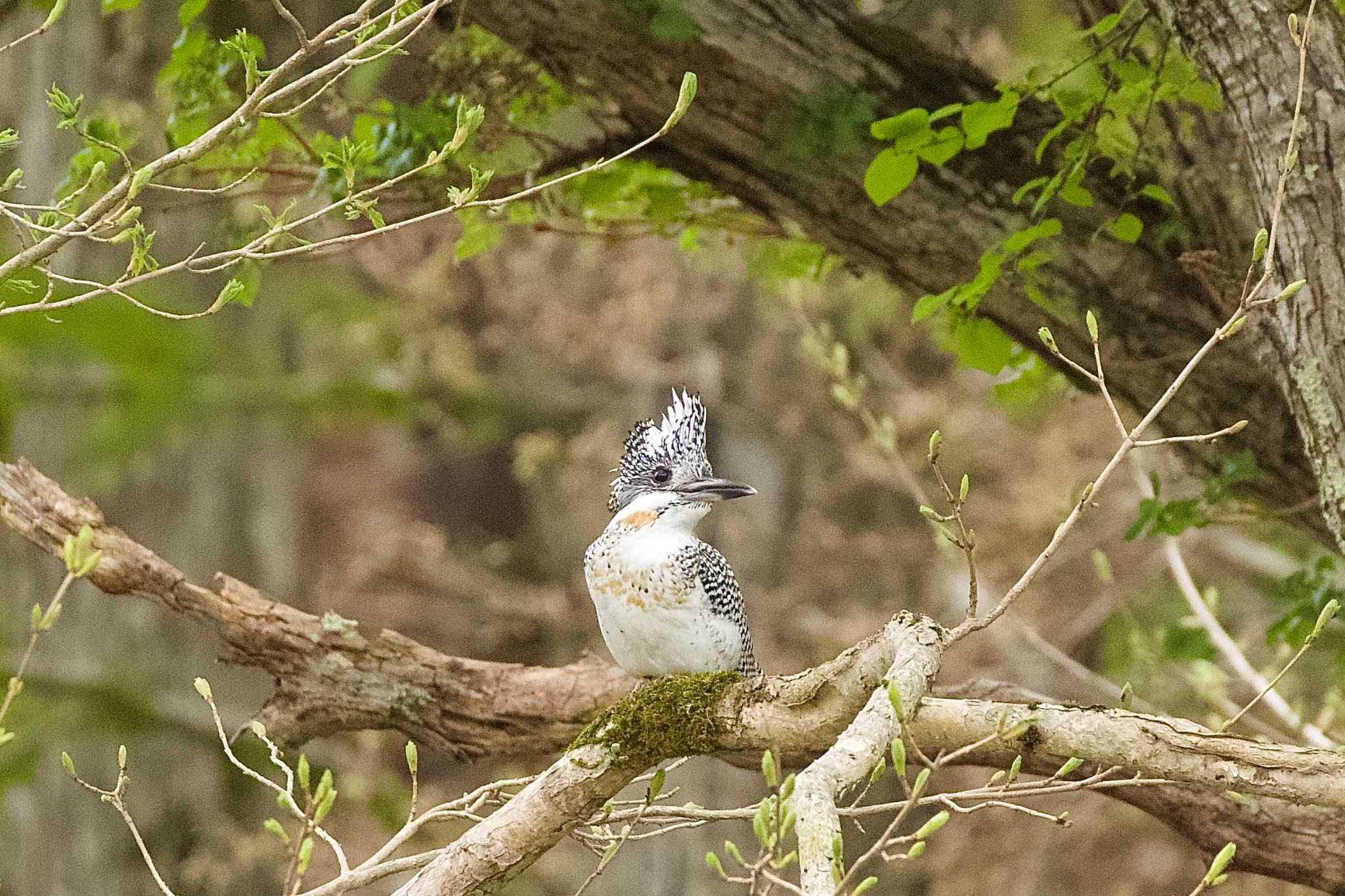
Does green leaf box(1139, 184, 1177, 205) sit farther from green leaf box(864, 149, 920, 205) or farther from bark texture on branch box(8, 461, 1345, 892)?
bark texture on branch box(8, 461, 1345, 892)

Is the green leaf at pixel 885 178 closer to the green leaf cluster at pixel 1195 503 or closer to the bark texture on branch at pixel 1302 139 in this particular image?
the bark texture on branch at pixel 1302 139

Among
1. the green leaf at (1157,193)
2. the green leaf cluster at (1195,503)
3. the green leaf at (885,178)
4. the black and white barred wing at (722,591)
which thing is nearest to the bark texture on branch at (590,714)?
the black and white barred wing at (722,591)

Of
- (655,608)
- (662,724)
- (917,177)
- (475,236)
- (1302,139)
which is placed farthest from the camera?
(475,236)

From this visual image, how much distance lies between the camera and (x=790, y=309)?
17.2ft

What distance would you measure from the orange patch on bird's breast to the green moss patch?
49cm

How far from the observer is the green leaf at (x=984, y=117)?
2.28 meters

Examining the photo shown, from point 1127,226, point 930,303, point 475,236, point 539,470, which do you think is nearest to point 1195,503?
point 1127,226

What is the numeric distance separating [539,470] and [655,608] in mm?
3926

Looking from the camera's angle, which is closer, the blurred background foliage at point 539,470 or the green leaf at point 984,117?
the green leaf at point 984,117

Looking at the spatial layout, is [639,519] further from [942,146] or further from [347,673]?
[942,146]

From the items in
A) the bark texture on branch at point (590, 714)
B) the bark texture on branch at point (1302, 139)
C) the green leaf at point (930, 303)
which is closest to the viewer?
the bark texture on branch at point (590, 714)

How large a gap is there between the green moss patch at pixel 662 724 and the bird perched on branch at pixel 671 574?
33 centimetres

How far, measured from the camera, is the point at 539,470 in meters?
6.34

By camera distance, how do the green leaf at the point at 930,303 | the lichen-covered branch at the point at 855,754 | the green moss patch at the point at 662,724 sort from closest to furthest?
the lichen-covered branch at the point at 855,754 < the green moss patch at the point at 662,724 < the green leaf at the point at 930,303
